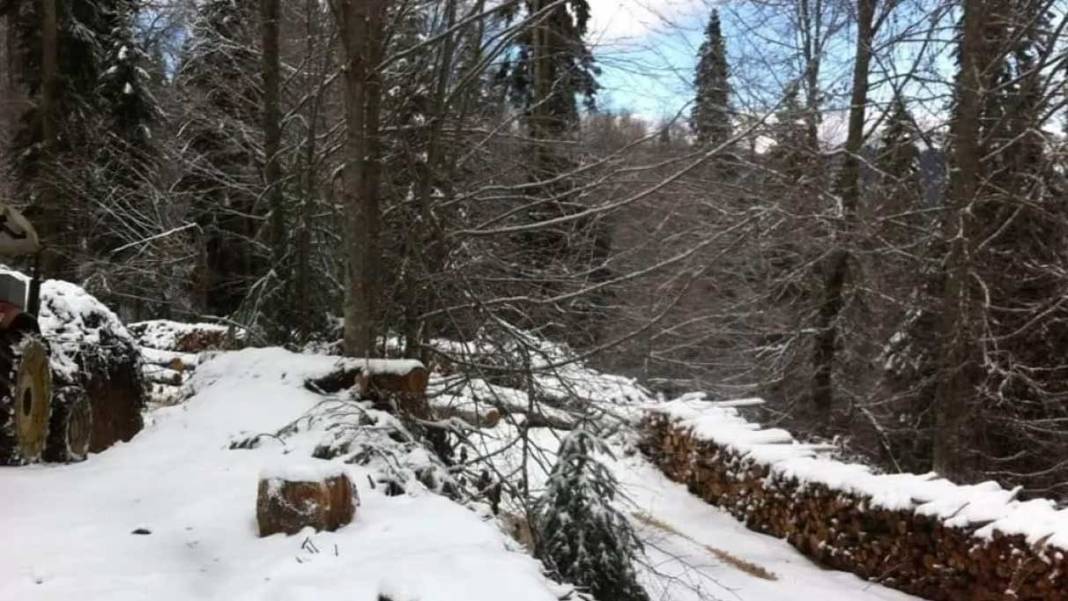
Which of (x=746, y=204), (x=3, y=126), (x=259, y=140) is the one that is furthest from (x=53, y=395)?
(x=3, y=126)

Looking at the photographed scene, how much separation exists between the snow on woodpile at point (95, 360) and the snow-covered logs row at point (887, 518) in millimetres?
6119

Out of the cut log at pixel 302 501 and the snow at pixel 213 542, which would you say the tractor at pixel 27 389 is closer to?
the snow at pixel 213 542

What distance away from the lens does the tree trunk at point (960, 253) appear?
10414 mm

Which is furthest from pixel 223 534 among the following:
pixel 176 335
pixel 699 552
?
pixel 176 335

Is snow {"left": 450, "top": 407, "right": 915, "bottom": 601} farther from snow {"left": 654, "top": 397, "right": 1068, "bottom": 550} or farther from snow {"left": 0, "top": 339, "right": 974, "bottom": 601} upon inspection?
snow {"left": 654, "top": 397, "right": 1068, "bottom": 550}

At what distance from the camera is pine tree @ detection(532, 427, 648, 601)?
4973mm

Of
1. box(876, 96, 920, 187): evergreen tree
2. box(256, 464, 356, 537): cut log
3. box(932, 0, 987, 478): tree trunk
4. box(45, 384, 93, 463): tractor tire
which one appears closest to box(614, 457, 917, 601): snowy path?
box(256, 464, 356, 537): cut log

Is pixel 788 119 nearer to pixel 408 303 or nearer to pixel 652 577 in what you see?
pixel 408 303

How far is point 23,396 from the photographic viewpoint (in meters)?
5.57

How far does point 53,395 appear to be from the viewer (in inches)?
242

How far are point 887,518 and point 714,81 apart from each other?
21.9ft

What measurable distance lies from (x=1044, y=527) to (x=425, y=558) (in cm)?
487

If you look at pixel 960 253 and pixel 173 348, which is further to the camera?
pixel 173 348

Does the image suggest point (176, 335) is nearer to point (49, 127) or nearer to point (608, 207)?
point (49, 127)
